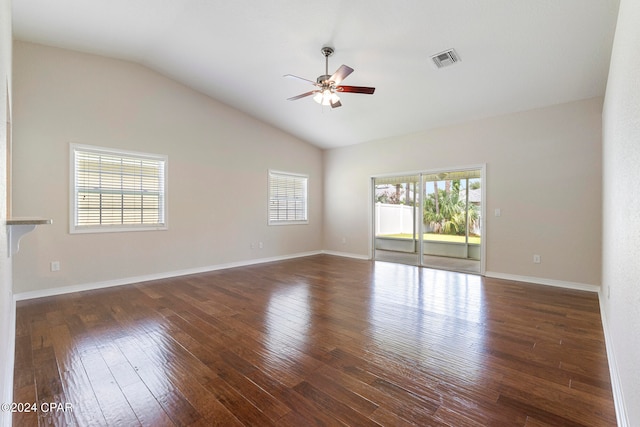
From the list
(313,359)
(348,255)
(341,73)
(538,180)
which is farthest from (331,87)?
(348,255)

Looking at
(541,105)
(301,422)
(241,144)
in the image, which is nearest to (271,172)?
(241,144)

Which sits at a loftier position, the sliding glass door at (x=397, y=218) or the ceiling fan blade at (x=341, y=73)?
the ceiling fan blade at (x=341, y=73)

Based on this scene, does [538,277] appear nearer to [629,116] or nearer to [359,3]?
[629,116]

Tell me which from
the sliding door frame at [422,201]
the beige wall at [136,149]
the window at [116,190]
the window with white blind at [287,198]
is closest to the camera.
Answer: the beige wall at [136,149]

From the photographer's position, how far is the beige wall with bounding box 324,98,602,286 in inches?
166

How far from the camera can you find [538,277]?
4609mm

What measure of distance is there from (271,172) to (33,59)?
13.0 ft

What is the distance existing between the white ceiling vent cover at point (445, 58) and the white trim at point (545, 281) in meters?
3.49

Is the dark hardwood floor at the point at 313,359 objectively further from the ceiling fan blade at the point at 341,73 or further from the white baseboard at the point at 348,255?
the white baseboard at the point at 348,255

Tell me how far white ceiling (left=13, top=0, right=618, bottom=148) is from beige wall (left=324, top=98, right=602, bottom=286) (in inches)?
12.5

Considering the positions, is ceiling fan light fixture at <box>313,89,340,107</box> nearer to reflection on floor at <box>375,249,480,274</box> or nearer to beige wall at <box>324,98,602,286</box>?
beige wall at <box>324,98,602,286</box>

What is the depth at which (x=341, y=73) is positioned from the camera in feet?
10.3

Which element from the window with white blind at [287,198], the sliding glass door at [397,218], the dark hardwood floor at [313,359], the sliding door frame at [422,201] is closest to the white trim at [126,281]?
the dark hardwood floor at [313,359]

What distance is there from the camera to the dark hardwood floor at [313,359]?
5.49 ft
